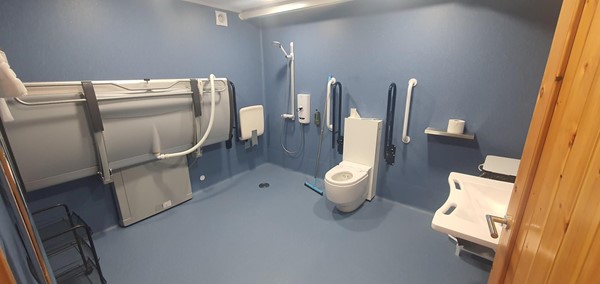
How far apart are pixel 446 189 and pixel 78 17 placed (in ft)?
11.2

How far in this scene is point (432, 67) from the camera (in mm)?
2197

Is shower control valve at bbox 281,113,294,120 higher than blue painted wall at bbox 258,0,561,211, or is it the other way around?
blue painted wall at bbox 258,0,561,211

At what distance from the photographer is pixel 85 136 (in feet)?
5.74

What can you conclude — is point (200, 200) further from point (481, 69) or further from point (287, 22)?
point (481, 69)

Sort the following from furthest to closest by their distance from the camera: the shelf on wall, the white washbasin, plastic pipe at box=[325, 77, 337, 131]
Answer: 1. plastic pipe at box=[325, 77, 337, 131]
2. the shelf on wall
3. the white washbasin

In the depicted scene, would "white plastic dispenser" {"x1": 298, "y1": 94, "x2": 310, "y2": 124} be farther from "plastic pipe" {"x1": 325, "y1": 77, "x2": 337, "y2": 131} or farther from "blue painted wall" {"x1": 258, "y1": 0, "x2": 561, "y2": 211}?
"plastic pipe" {"x1": 325, "y1": 77, "x2": 337, "y2": 131}

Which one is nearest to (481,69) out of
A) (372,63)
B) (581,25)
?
(372,63)

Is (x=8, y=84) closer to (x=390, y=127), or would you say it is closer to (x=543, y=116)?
(x=543, y=116)

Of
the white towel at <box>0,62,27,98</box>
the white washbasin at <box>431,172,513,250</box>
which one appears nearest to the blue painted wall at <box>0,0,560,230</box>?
the white washbasin at <box>431,172,513,250</box>

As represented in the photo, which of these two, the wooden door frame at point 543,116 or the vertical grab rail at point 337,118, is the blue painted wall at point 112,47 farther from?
the wooden door frame at point 543,116

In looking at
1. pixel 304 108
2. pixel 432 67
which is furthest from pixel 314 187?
pixel 432 67

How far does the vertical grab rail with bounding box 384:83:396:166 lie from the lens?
7.96 feet

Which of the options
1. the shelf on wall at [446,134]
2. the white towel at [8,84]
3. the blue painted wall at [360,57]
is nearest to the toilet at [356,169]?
the blue painted wall at [360,57]

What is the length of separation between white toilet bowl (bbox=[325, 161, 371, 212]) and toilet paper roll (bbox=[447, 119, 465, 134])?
32.8 inches
